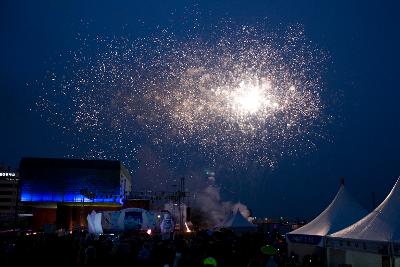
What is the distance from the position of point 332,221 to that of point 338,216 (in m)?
0.40

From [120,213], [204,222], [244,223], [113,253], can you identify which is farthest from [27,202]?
[113,253]

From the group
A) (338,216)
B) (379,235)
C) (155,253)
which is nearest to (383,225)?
(379,235)

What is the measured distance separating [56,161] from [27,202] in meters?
7.23

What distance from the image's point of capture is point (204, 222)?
277 feet

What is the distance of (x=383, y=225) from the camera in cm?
1141

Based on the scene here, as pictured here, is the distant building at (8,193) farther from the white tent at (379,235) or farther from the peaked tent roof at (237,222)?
the white tent at (379,235)

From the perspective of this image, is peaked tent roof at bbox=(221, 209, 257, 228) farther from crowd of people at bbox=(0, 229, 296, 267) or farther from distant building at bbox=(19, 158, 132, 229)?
distant building at bbox=(19, 158, 132, 229)

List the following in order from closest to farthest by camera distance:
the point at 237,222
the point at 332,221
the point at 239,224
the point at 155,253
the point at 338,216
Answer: the point at 155,253 < the point at 332,221 < the point at 338,216 < the point at 239,224 < the point at 237,222

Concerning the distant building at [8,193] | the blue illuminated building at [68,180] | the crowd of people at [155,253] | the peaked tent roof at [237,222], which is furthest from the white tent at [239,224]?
the distant building at [8,193]

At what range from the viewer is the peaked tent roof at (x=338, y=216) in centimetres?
1644

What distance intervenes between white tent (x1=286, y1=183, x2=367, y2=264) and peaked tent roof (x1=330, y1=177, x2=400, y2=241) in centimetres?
313

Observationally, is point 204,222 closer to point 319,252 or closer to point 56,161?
point 56,161

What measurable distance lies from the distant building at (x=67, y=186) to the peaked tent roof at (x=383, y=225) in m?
58.4

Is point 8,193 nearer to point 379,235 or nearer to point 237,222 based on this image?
point 237,222
